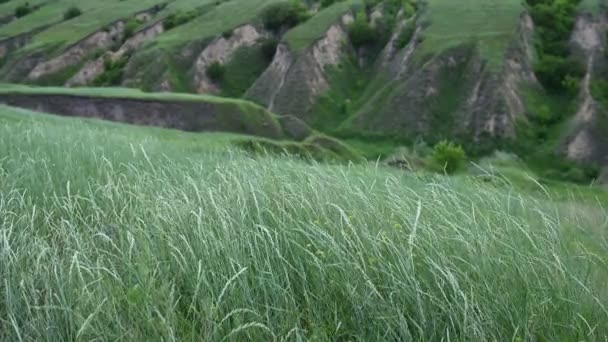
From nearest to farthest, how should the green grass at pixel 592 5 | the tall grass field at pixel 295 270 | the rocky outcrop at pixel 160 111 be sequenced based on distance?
the tall grass field at pixel 295 270, the rocky outcrop at pixel 160 111, the green grass at pixel 592 5

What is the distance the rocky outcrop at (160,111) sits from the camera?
1340 inches

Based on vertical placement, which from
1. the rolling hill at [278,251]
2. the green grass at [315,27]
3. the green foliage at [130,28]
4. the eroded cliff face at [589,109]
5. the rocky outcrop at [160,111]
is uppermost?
the rolling hill at [278,251]

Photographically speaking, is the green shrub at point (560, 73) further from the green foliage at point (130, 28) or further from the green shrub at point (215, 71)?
the green foliage at point (130, 28)

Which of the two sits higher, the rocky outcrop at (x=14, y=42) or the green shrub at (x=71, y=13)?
the green shrub at (x=71, y=13)

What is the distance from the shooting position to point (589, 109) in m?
51.2

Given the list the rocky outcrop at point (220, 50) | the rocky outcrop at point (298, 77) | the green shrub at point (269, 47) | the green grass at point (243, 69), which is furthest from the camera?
the green shrub at point (269, 47)

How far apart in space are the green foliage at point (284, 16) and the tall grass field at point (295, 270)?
61766 millimetres

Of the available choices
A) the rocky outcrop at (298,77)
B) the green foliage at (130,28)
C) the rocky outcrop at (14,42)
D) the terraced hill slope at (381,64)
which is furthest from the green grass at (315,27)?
the rocky outcrop at (14,42)

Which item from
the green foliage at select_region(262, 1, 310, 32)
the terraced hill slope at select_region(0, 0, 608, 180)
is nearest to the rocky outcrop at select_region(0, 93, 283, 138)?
the terraced hill slope at select_region(0, 0, 608, 180)

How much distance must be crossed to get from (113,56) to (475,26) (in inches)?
1307

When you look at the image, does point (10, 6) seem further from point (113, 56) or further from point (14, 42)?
point (113, 56)

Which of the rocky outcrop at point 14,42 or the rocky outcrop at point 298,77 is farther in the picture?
the rocky outcrop at point 14,42

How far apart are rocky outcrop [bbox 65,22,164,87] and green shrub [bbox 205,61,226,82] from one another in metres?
9.71

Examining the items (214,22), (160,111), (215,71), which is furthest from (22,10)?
(160,111)
